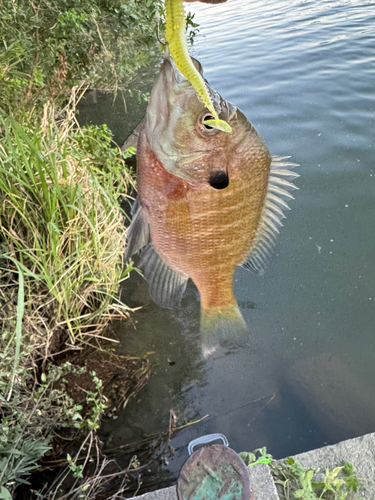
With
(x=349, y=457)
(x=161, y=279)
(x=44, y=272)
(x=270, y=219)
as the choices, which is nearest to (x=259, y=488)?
(x=349, y=457)

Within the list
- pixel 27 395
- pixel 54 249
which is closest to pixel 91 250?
pixel 54 249

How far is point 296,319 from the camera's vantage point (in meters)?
2.93

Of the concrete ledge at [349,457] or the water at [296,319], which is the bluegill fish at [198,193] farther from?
the concrete ledge at [349,457]

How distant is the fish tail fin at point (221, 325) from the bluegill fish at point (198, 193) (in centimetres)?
14

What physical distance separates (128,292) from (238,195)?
2.36 meters

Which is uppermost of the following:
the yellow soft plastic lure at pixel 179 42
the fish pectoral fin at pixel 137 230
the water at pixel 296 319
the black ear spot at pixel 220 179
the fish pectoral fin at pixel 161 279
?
the yellow soft plastic lure at pixel 179 42

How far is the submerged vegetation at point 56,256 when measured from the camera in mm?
1715

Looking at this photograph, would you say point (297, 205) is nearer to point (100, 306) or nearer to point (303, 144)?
point (303, 144)

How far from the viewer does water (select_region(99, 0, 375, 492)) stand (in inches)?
91.5

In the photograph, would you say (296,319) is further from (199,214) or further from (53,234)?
(199,214)

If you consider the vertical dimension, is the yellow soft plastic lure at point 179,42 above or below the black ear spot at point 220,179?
above

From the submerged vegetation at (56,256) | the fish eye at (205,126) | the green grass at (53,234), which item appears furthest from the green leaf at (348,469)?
the fish eye at (205,126)

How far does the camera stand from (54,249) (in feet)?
6.04

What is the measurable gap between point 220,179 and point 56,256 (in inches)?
50.3
